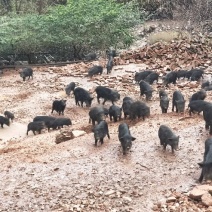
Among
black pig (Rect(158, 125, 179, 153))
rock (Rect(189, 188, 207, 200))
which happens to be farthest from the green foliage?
rock (Rect(189, 188, 207, 200))

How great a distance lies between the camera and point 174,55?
79.6ft

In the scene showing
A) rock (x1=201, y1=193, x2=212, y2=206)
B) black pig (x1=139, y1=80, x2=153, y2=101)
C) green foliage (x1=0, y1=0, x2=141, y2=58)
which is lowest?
rock (x1=201, y1=193, x2=212, y2=206)

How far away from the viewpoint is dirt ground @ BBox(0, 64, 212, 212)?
10.0m

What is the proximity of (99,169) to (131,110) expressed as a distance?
4.72 m

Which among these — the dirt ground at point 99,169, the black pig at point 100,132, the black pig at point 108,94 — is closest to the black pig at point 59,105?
the black pig at point 108,94

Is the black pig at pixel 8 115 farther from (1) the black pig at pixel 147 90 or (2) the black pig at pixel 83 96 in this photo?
(1) the black pig at pixel 147 90

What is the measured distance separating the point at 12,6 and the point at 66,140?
27082 mm

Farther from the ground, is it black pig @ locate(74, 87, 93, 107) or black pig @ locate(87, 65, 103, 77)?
black pig @ locate(87, 65, 103, 77)

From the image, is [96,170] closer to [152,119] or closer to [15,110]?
[152,119]

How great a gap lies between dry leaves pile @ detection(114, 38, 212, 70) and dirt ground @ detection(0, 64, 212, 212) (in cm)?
743

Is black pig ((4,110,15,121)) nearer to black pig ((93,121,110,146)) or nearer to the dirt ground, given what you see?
the dirt ground

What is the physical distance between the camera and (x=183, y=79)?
856 inches

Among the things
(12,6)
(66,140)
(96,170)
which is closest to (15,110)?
(66,140)

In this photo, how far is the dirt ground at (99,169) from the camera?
10.0m
